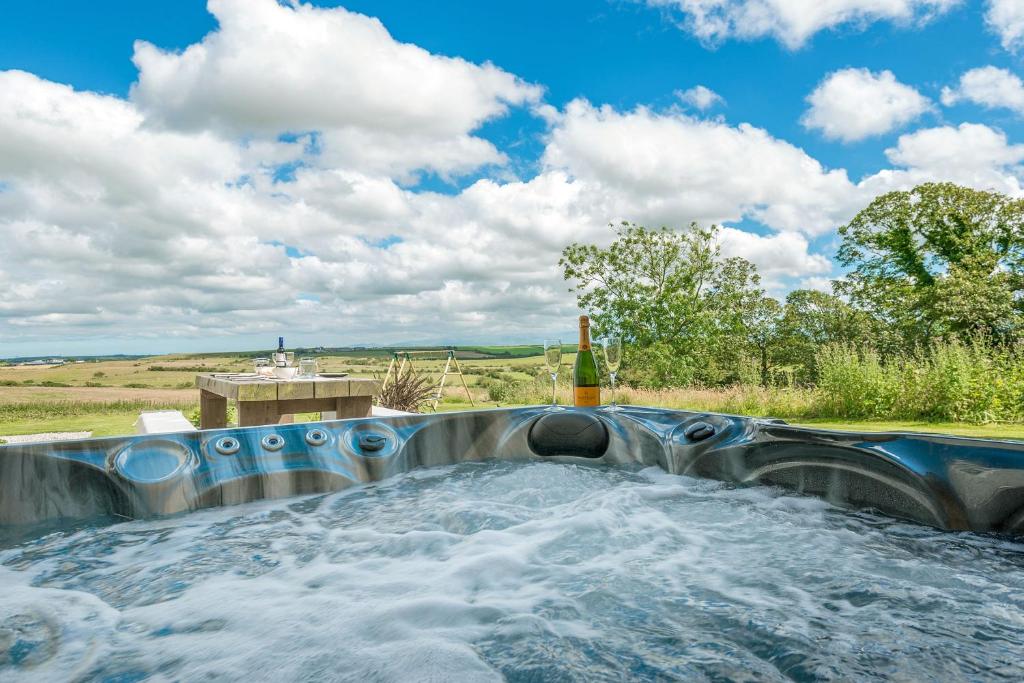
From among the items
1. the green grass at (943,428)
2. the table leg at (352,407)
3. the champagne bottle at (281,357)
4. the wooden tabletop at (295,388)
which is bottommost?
the green grass at (943,428)

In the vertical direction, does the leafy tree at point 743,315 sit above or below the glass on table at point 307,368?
above

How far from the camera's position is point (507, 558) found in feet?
5.07

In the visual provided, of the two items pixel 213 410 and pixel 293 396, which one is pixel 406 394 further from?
pixel 293 396

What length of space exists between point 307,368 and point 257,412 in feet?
1.52

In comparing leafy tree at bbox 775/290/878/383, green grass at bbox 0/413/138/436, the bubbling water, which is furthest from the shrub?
leafy tree at bbox 775/290/878/383

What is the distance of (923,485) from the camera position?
1.71 meters

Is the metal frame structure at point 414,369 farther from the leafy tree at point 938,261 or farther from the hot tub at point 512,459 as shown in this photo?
the leafy tree at point 938,261

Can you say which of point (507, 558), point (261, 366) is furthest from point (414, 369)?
point (507, 558)

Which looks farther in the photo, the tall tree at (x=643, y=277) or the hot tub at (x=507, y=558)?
the tall tree at (x=643, y=277)

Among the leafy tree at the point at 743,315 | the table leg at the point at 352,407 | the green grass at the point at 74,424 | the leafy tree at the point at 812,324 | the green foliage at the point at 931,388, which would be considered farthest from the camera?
the leafy tree at the point at 812,324

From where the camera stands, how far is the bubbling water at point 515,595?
3.38ft

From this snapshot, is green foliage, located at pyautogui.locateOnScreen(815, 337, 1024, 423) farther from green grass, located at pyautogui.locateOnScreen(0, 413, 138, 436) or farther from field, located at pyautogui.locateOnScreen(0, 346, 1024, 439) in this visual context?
green grass, located at pyautogui.locateOnScreen(0, 413, 138, 436)

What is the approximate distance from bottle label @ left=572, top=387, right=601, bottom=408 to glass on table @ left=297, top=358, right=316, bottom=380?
1.83m

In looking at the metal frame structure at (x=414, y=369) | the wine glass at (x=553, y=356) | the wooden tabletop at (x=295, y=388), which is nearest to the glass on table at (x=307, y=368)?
the wooden tabletop at (x=295, y=388)
